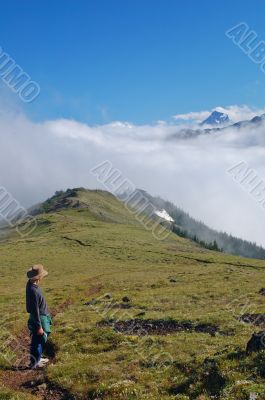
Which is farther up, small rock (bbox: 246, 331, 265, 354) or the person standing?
small rock (bbox: 246, 331, 265, 354)

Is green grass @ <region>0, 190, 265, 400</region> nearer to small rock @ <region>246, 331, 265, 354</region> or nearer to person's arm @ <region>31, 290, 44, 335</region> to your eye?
small rock @ <region>246, 331, 265, 354</region>

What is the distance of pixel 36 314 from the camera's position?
1925cm

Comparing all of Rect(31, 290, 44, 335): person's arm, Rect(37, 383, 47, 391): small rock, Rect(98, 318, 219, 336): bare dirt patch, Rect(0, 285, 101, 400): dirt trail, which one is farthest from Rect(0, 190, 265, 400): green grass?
Rect(31, 290, 44, 335): person's arm

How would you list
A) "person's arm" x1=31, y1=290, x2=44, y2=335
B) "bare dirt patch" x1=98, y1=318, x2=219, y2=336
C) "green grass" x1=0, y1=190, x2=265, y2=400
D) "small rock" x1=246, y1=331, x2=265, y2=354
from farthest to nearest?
"bare dirt patch" x1=98, y1=318, x2=219, y2=336 < "person's arm" x1=31, y1=290, x2=44, y2=335 < "small rock" x1=246, y1=331, x2=265, y2=354 < "green grass" x1=0, y1=190, x2=265, y2=400

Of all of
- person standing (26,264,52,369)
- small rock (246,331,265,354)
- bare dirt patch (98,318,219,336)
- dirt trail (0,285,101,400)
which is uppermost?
small rock (246,331,265,354)

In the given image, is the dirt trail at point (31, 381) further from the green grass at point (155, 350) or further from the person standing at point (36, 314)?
the person standing at point (36, 314)

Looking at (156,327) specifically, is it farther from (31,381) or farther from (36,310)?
(31,381)

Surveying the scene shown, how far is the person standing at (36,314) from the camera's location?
19266 millimetres

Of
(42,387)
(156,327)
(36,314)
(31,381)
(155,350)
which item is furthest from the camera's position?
(156,327)

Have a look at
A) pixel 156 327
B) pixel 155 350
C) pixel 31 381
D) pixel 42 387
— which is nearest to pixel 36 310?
pixel 31 381

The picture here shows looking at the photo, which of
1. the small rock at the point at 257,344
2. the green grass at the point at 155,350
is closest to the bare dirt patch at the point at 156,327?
the green grass at the point at 155,350

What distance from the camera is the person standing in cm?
1927

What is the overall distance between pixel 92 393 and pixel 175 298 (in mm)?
26361

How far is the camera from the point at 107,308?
3869cm
